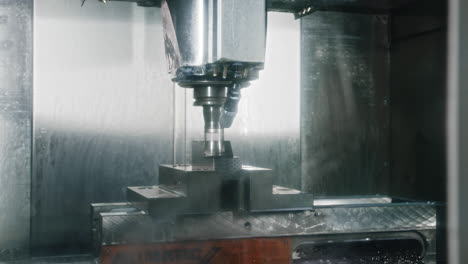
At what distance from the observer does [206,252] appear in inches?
53.1

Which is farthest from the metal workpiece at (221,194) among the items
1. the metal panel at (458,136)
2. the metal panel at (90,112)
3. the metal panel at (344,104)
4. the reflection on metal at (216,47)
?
the metal panel at (344,104)

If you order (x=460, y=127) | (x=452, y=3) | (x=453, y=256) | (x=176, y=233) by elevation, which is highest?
(x=452, y=3)

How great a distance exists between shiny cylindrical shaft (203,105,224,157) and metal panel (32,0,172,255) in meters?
0.81

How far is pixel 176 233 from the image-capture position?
1321 mm

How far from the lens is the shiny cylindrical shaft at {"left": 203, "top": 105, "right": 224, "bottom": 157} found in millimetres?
1447

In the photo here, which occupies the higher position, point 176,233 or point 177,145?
point 177,145

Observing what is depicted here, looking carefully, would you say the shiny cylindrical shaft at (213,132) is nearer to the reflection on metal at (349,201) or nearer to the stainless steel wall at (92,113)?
the reflection on metal at (349,201)

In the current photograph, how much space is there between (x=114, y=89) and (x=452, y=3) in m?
1.85

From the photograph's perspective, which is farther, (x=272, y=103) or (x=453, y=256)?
(x=272, y=103)

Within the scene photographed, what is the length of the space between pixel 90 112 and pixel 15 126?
0.98 feet

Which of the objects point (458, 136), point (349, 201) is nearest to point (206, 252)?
point (349, 201)

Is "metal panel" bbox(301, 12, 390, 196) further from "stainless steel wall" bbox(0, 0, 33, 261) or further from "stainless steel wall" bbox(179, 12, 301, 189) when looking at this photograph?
"stainless steel wall" bbox(0, 0, 33, 261)

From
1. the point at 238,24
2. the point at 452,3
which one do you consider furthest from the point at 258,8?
the point at 452,3

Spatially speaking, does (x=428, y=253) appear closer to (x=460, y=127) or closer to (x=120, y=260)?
(x=120, y=260)
